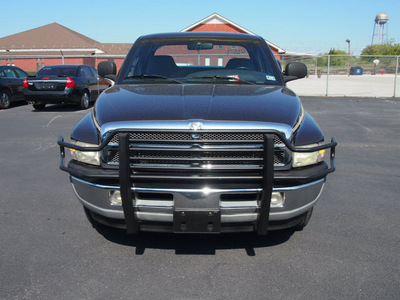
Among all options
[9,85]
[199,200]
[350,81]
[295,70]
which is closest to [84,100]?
[9,85]

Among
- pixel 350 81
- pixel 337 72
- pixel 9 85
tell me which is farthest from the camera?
pixel 337 72

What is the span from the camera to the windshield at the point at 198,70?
4180 mm

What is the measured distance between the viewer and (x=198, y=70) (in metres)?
4.68

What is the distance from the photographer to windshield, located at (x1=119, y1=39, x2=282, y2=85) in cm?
418

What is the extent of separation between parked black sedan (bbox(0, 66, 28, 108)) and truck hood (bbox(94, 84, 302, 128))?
11189 mm

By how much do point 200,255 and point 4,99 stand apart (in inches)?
484

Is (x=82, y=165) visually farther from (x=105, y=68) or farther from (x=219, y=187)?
(x=105, y=68)

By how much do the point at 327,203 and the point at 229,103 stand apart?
2.13 m

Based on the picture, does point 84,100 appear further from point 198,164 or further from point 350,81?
point 350,81

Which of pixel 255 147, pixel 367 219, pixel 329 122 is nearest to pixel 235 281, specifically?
pixel 255 147

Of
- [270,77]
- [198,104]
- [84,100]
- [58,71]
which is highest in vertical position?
[270,77]

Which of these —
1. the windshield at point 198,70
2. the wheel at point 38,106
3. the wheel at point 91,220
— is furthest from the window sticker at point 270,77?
the wheel at point 38,106

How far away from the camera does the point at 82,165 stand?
3098mm

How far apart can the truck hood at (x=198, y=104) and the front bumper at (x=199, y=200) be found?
28 centimetres
